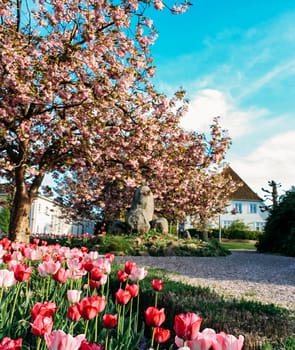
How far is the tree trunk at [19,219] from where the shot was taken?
10312 mm

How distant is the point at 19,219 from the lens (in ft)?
34.2

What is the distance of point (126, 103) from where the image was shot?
31.4 ft

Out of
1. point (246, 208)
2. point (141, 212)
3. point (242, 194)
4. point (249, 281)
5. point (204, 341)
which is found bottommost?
point (249, 281)

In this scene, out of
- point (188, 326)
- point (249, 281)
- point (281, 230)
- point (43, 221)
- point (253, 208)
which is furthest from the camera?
point (253, 208)

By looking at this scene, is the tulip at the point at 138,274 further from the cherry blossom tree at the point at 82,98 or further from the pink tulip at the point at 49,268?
the cherry blossom tree at the point at 82,98

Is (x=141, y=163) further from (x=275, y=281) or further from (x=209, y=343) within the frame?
(x=209, y=343)

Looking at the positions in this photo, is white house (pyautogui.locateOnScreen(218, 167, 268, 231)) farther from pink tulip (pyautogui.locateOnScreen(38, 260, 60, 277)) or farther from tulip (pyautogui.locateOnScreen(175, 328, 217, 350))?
tulip (pyautogui.locateOnScreen(175, 328, 217, 350))

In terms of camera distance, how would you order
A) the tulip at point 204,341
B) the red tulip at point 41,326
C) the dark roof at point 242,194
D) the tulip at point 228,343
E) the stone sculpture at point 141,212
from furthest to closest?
the dark roof at point 242,194 → the stone sculpture at point 141,212 → the red tulip at point 41,326 → the tulip at point 204,341 → the tulip at point 228,343

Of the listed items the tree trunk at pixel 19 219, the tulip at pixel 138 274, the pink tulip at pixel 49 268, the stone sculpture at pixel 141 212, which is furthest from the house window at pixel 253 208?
the pink tulip at pixel 49 268

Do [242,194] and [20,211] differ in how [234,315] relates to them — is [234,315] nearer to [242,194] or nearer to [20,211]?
[20,211]

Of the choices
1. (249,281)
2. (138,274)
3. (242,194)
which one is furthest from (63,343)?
(242,194)

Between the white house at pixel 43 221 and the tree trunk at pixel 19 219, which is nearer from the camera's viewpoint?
the tree trunk at pixel 19 219

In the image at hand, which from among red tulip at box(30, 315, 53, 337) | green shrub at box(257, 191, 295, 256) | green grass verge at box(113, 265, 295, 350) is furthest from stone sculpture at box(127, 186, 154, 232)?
red tulip at box(30, 315, 53, 337)

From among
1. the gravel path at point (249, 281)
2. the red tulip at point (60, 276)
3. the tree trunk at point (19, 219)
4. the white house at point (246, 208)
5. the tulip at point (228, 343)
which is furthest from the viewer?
the white house at point (246, 208)
